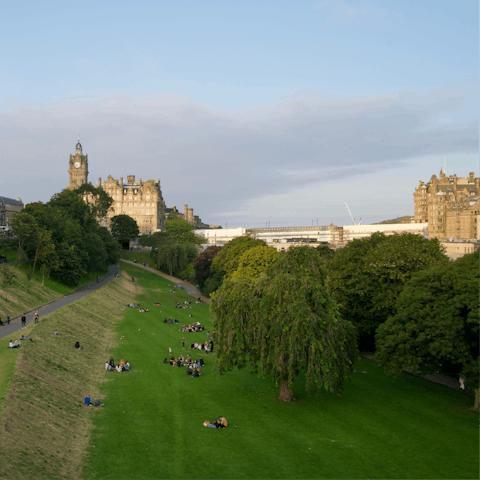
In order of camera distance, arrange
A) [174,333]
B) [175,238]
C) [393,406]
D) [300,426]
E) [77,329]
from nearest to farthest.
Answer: [300,426]
[393,406]
[77,329]
[174,333]
[175,238]

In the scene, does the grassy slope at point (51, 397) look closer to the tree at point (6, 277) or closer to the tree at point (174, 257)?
the tree at point (6, 277)

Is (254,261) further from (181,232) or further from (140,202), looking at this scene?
(140,202)

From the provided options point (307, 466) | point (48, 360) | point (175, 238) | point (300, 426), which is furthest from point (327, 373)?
point (175, 238)

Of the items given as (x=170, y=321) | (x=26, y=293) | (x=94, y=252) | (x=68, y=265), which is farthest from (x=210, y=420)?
(x=94, y=252)

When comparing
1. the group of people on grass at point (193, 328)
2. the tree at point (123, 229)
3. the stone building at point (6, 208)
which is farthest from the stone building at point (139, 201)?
the group of people on grass at point (193, 328)

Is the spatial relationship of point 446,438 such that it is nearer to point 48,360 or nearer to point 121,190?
point 48,360

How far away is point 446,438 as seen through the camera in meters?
26.6

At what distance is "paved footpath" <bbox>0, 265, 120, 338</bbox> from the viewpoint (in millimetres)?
41931

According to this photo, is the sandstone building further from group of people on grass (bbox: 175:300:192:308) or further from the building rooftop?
group of people on grass (bbox: 175:300:192:308)

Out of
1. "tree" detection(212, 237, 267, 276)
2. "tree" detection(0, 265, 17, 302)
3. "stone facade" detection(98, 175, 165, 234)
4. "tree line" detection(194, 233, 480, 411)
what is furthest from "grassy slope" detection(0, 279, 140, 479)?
"stone facade" detection(98, 175, 165, 234)

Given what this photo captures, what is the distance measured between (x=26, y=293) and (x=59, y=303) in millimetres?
4160

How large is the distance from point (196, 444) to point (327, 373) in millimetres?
9255

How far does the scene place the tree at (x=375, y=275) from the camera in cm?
4406

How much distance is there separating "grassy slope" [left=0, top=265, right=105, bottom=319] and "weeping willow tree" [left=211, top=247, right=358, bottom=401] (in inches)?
1092
